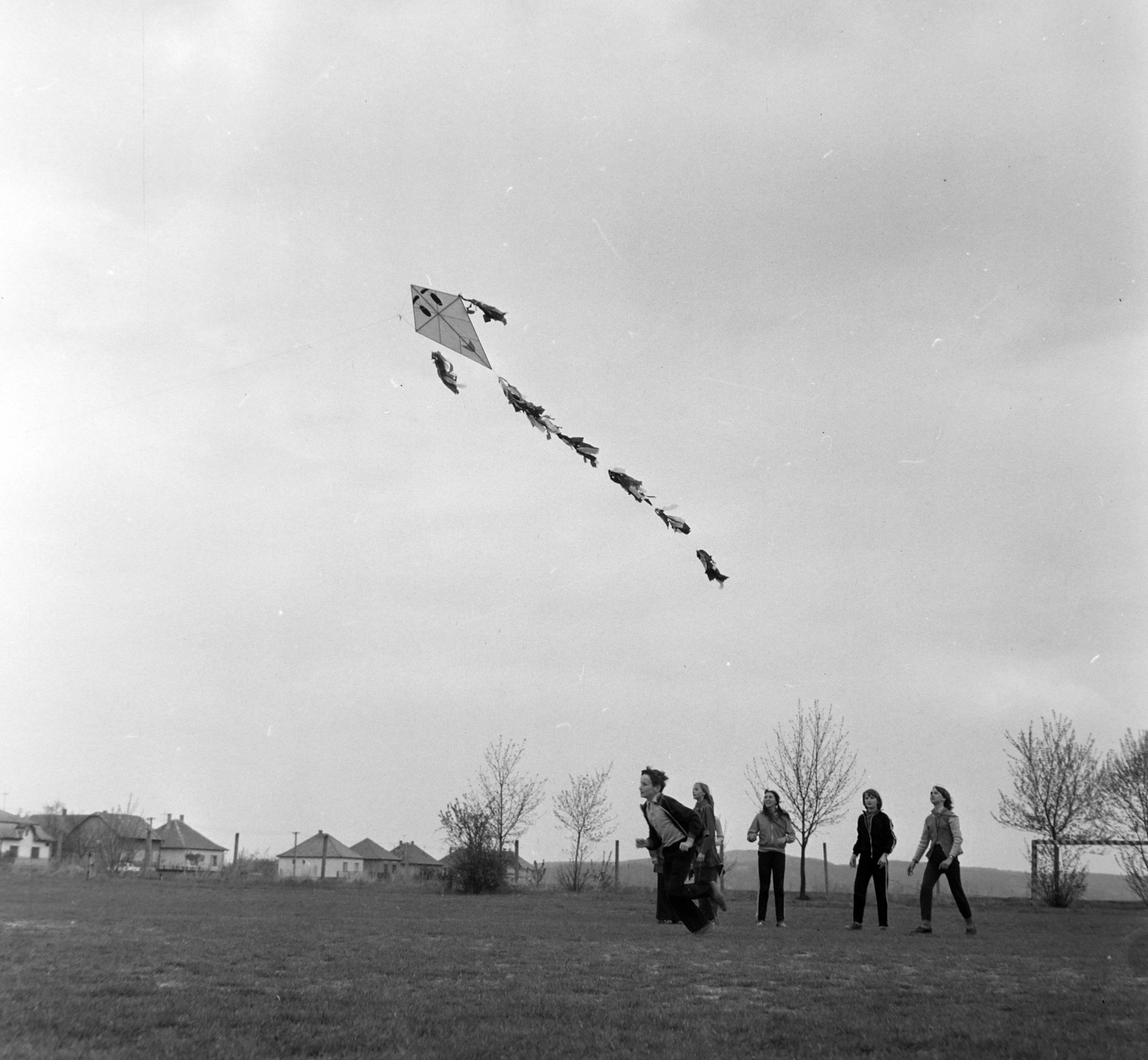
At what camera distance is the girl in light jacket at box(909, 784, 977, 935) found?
12.5 meters

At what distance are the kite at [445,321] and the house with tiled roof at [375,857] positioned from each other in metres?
89.6

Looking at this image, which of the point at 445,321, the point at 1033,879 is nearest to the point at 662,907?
the point at 445,321

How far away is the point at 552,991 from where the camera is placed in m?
7.16

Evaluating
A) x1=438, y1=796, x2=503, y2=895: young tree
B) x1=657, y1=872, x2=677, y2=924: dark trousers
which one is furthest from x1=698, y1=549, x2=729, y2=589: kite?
x1=438, y1=796, x2=503, y2=895: young tree

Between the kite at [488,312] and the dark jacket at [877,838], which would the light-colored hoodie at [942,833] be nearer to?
the dark jacket at [877,838]

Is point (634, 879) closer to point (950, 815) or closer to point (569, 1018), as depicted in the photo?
point (950, 815)

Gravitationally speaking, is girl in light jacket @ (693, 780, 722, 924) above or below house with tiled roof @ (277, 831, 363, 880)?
above

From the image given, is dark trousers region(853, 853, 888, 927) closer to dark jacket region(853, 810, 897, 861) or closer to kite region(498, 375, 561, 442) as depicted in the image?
dark jacket region(853, 810, 897, 861)

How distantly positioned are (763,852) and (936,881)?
2082 mm

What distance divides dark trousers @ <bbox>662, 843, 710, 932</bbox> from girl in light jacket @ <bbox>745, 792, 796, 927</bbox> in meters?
3.11

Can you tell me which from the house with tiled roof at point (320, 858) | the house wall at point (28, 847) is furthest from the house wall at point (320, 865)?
the house wall at point (28, 847)

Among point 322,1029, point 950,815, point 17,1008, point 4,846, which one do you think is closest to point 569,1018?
point 322,1029

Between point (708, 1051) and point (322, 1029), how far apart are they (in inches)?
78.7

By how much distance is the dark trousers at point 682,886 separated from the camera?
10.3m
